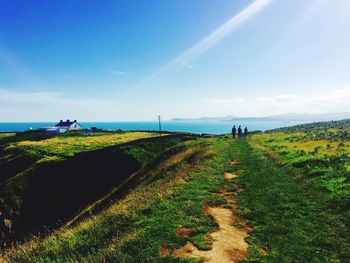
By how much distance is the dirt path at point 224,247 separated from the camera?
33.4ft

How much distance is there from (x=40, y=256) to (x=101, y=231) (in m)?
2.72

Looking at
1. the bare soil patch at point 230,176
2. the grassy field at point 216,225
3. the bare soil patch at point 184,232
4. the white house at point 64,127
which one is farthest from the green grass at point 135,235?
the white house at point 64,127

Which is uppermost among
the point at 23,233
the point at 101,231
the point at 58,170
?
the point at 101,231

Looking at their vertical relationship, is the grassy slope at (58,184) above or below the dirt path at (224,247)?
below

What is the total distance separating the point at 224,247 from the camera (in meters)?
10.9

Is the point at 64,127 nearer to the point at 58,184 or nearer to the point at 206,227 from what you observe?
the point at 58,184

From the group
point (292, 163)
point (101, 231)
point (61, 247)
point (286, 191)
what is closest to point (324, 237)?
point (286, 191)

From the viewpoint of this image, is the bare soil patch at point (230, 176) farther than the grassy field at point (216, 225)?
Yes

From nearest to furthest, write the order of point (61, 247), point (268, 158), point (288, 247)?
point (288, 247), point (61, 247), point (268, 158)

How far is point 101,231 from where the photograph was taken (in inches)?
543

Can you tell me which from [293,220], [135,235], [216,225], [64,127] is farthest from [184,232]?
[64,127]

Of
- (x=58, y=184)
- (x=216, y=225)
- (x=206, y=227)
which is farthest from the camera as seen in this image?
(x=58, y=184)

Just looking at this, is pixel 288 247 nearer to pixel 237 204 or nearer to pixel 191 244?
pixel 191 244

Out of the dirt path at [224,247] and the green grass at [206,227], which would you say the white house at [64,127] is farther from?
the dirt path at [224,247]
